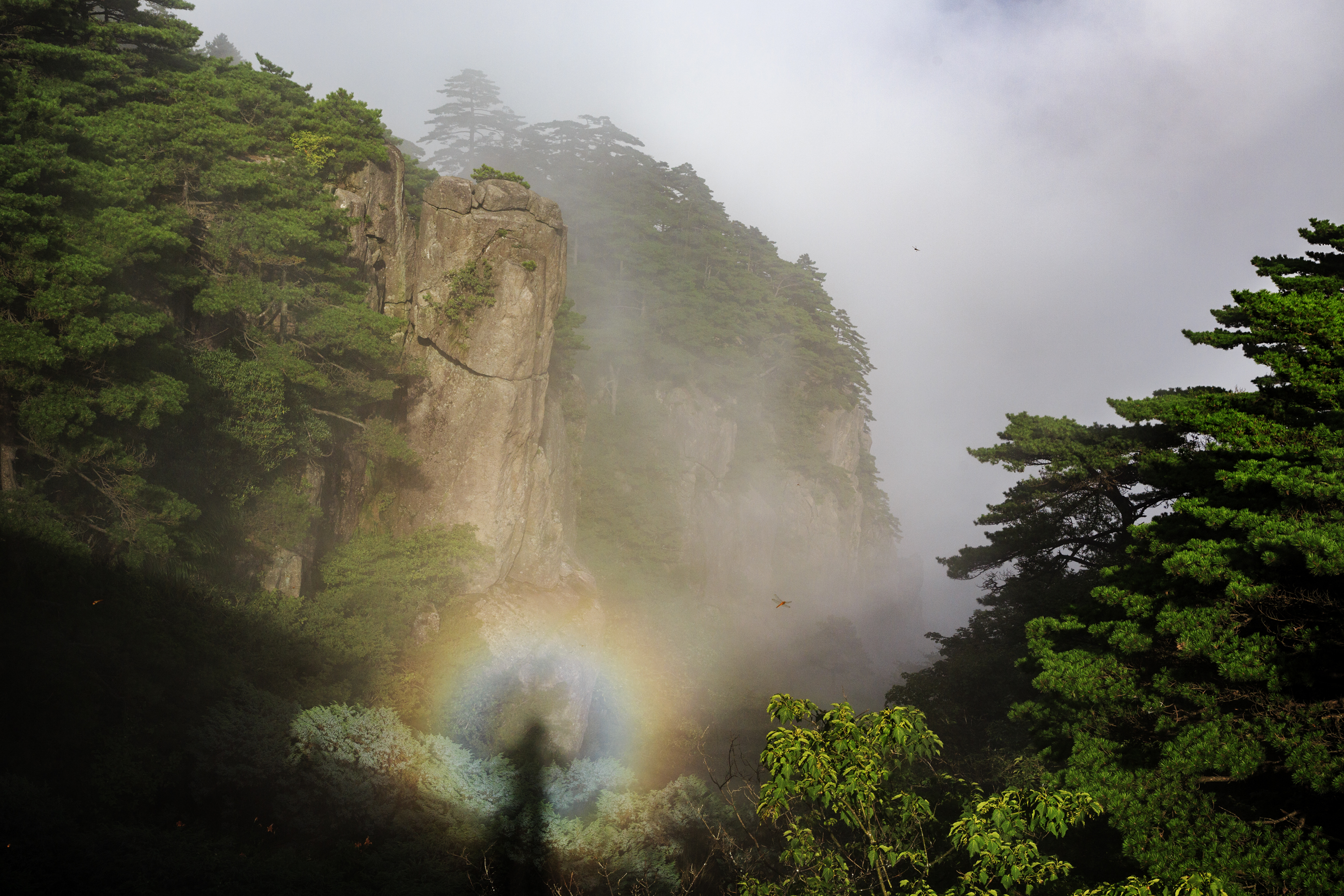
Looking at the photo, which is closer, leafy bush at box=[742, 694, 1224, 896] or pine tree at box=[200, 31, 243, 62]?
leafy bush at box=[742, 694, 1224, 896]

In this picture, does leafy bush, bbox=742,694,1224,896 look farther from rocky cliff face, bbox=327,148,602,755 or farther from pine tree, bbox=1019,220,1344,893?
rocky cliff face, bbox=327,148,602,755

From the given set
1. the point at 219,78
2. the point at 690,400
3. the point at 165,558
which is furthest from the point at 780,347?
the point at 165,558

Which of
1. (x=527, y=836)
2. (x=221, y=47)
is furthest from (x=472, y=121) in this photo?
(x=527, y=836)

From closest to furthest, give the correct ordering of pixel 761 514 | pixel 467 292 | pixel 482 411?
pixel 467 292
pixel 482 411
pixel 761 514

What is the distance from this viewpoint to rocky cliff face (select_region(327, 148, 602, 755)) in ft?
75.3

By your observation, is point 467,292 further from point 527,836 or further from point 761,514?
point 761,514

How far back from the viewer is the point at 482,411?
2453 centimetres

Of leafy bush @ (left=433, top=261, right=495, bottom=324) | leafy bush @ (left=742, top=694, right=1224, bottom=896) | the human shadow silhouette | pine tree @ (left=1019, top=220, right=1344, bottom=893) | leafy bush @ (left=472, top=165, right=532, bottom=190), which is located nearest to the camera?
leafy bush @ (left=742, top=694, right=1224, bottom=896)

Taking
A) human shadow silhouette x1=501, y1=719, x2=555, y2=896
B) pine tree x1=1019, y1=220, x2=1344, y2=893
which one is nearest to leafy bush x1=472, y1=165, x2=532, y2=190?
human shadow silhouette x1=501, y1=719, x2=555, y2=896

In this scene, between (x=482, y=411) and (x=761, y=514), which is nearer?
(x=482, y=411)

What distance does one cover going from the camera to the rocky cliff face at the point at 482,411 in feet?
75.3

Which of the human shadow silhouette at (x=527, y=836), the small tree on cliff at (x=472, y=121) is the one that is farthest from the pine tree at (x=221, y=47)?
the human shadow silhouette at (x=527, y=836)

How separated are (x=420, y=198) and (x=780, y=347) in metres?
30.6

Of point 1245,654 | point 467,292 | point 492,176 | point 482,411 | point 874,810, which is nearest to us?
point 874,810
